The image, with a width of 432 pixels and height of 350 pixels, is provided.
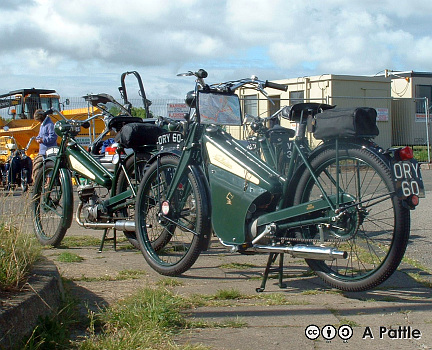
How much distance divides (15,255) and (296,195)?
1976 mm

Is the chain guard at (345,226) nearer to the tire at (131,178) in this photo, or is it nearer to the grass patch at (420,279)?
the grass patch at (420,279)

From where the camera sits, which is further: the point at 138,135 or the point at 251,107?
the point at 251,107

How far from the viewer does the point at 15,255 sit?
3.73m

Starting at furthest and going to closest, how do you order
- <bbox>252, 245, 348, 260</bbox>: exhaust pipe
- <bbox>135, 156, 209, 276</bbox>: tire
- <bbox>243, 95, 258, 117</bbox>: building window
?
1. <bbox>243, 95, 258, 117</bbox>: building window
2. <bbox>135, 156, 209, 276</bbox>: tire
3. <bbox>252, 245, 348, 260</bbox>: exhaust pipe

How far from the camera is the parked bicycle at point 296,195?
164 inches

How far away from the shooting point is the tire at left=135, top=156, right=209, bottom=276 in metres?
5.13

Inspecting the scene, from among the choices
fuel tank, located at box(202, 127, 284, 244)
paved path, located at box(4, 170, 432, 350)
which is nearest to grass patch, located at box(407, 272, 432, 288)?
paved path, located at box(4, 170, 432, 350)

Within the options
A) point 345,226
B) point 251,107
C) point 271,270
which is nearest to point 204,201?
point 271,270

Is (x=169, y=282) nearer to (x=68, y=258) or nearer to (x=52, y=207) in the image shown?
(x=68, y=258)

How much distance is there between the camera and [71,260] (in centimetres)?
581

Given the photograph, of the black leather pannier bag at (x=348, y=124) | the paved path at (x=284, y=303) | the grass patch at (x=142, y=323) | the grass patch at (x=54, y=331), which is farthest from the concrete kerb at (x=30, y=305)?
the black leather pannier bag at (x=348, y=124)

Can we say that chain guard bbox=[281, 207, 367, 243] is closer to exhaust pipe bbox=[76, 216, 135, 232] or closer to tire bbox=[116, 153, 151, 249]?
exhaust pipe bbox=[76, 216, 135, 232]

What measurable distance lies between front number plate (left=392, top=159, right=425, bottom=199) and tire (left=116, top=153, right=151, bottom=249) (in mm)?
2924

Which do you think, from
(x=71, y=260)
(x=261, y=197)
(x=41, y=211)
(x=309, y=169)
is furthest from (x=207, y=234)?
(x=41, y=211)
